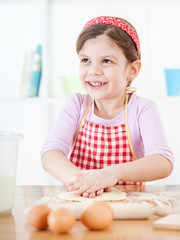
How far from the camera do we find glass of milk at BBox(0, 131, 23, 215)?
0.87 m

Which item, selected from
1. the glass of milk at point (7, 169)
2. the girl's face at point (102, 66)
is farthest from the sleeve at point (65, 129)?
the glass of milk at point (7, 169)

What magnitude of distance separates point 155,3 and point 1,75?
4.17 feet

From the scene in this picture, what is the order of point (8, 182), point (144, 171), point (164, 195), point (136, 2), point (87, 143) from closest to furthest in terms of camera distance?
point (8, 182), point (164, 195), point (144, 171), point (87, 143), point (136, 2)

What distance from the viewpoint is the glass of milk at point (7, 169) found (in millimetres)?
868

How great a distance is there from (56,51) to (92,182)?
2063 mm

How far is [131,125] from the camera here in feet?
4.98

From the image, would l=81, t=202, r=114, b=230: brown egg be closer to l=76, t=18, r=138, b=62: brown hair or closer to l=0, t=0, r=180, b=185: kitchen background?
l=76, t=18, r=138, b=62: brown hair

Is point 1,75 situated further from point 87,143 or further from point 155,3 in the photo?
point 87,143

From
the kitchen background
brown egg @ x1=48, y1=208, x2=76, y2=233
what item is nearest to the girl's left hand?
brown egg @ x1=48, y1=208, x2=76, y2=233

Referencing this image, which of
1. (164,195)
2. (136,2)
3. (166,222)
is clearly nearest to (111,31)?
(164,195)

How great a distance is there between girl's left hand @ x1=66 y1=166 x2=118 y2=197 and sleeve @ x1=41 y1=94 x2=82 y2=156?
0.30m

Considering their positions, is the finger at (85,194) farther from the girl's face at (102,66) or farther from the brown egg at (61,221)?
the girl's face at (102,66)

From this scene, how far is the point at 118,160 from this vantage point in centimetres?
149

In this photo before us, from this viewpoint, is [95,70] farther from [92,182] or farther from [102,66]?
[92,182]
